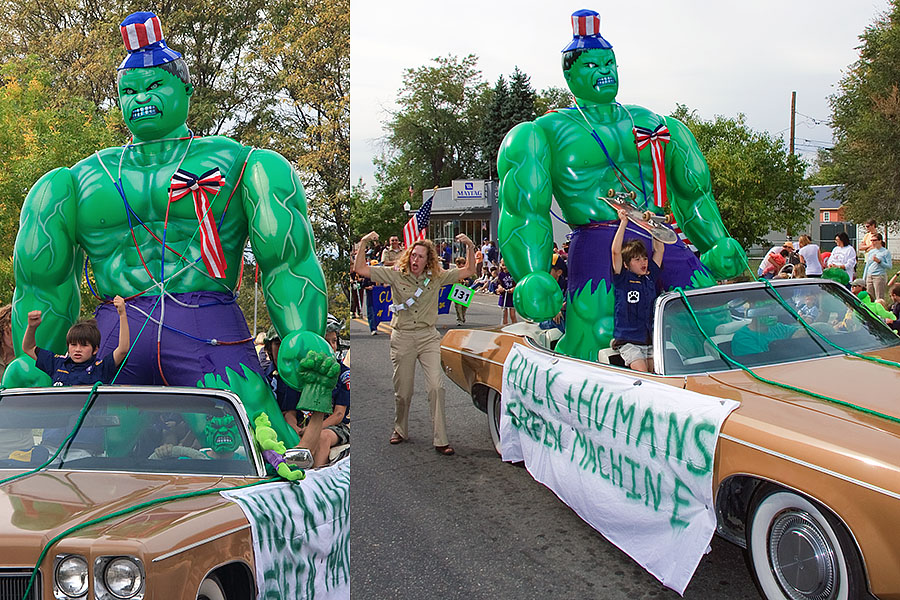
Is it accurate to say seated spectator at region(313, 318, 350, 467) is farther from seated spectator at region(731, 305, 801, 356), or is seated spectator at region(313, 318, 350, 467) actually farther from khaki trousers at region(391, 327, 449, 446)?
khaki trousers at region(391, 327, 449, 446)

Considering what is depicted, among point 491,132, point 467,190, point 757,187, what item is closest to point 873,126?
point 757,187

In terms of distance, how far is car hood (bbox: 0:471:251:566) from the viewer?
2221 mm

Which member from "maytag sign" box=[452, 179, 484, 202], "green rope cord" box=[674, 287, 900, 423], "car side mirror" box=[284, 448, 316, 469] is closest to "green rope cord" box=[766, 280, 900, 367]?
"green rope cord" box=[674, 287, 900, 423]

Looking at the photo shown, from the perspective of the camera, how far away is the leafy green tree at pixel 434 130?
953 centimetres

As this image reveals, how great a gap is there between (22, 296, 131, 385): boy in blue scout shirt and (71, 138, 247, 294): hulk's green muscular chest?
208 millimetres

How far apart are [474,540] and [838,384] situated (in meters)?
1.84

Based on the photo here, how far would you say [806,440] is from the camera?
2902mm

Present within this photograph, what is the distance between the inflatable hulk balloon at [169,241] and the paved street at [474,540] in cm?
86

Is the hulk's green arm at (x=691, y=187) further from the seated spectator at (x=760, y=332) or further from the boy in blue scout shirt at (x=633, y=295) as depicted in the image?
the seated spectator at (x=760, y=332)

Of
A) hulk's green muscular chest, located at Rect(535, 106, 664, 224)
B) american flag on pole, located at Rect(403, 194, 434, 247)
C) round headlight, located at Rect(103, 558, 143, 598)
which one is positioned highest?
hulk's green muscular chest, located at Rect(535, 106, 664, 224)

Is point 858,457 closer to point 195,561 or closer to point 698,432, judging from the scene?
point 698,432

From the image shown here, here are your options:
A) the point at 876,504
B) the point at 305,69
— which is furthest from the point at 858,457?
the point at 305,69

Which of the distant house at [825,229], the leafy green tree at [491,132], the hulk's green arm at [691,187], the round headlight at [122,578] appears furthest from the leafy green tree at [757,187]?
the round headlight at [122,578]

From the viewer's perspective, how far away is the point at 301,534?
9.45ft
